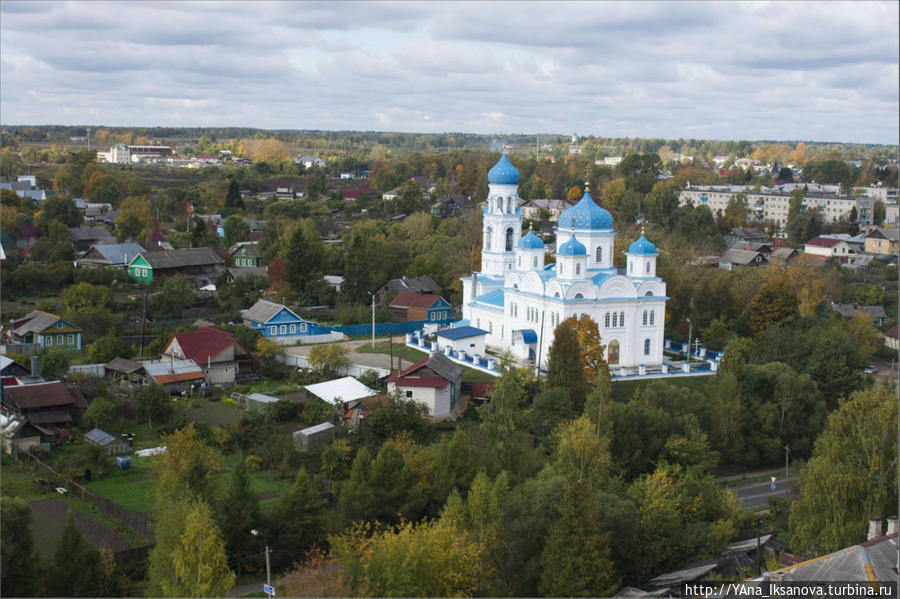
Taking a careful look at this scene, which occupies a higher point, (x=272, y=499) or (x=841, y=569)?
(x=841, y=569)

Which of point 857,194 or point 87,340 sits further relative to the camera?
point 857,194

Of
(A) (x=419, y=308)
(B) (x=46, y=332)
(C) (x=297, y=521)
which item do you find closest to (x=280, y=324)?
(A) (x=419, y=308)

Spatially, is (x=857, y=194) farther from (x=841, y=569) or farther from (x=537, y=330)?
(x=841, y=569)

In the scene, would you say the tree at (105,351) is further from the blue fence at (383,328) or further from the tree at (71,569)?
the tree at (71,569)

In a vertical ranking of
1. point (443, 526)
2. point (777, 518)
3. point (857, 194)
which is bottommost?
point (777, 518)

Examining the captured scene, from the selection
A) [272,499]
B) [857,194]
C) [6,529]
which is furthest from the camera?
[857,194]

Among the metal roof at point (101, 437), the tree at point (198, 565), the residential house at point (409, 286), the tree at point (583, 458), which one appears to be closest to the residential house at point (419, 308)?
the residential house at point (409, 286)

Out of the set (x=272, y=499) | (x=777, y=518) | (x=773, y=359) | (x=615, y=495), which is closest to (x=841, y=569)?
(x=615, y=495)
